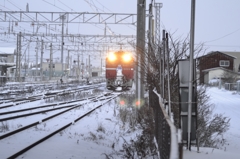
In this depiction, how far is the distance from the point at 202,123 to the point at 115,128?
3669 millimetres

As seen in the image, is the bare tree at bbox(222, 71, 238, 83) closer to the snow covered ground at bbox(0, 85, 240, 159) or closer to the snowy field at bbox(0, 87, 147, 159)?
the snow covered ground at bbox(0, 85, 240, 159)

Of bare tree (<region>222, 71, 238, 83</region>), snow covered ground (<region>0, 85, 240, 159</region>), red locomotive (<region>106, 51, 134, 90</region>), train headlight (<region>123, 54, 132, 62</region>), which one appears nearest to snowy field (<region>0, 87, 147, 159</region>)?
snow covered ground (<region>0, 85, 240, 159</region>)

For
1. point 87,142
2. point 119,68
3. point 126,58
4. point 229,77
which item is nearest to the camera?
point 87,142

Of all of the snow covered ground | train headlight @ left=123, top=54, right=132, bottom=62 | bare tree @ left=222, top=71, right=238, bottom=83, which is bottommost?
the snow covered ground

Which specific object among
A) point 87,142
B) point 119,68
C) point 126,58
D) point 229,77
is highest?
point 126,58

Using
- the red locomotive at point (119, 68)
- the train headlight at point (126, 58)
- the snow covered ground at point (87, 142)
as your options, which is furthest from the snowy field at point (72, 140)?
the train headlight at point (126, 58)

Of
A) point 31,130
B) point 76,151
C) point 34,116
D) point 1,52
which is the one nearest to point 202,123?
point 76,151

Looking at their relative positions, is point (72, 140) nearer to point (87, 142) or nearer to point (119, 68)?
point (87, 142)

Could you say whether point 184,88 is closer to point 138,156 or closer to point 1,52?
point 138,156

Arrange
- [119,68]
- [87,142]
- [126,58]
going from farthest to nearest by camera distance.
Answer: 1. [119,68]
2. [126,58]
3. [87,142]

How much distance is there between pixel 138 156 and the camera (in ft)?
20.8

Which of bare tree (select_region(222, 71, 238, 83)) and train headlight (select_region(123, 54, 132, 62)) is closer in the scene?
train headlight (select_region(123, 54, 132, 62))

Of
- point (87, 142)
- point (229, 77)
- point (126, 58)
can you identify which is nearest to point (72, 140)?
point (87, 142)

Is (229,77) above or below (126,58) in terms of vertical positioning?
below
